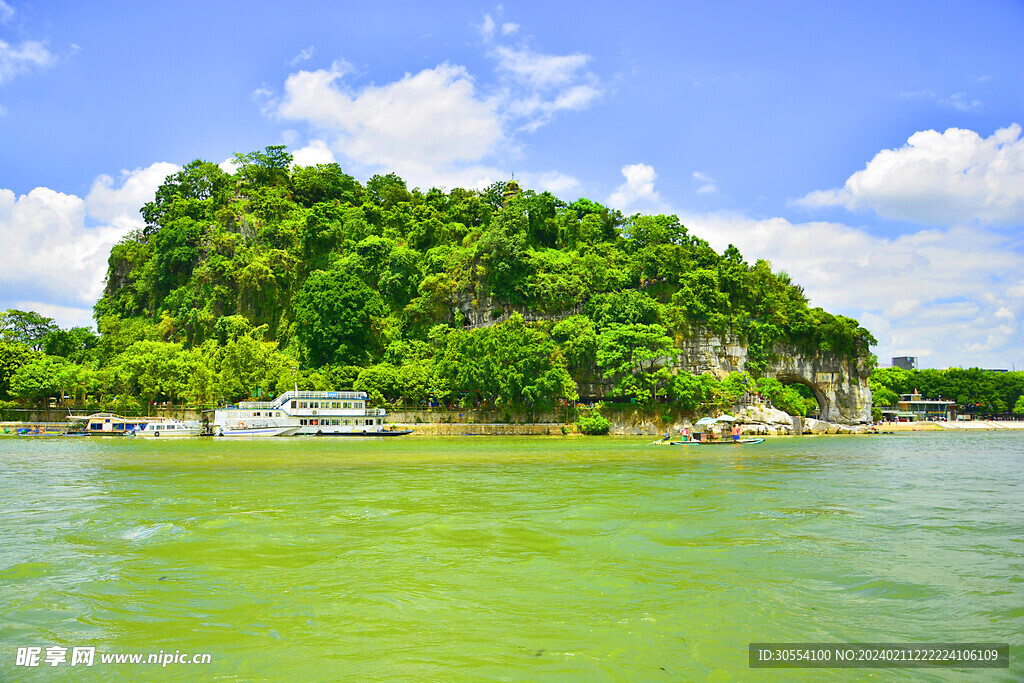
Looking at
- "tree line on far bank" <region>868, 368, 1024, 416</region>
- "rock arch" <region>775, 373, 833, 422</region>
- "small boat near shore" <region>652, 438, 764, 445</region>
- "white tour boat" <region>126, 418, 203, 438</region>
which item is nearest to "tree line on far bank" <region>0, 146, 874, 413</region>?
"rock arch" <region>775, 373, 833, 422</region>

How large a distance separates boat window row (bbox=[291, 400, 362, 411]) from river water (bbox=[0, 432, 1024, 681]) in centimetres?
3120

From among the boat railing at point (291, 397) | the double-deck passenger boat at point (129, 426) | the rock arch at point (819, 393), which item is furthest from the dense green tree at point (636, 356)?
the double-deck passenger boat at point (129, 426)

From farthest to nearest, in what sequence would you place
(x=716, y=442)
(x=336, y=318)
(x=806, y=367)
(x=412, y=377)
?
1. (x=806, y=367)
2. (x=336, y=318)
3. (x=412, y=377)
4. (x=716, y=442)

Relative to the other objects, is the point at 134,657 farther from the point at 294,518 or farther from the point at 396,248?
the point at 396,248

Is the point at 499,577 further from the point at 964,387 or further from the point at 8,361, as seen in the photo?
the point at 964,387

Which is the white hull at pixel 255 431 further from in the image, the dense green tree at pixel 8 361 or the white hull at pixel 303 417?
the dense green tree at pixel 8 361

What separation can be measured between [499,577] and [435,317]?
51240 millimetres

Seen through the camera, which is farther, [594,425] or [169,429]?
[594,425]

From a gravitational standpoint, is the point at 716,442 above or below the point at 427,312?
below

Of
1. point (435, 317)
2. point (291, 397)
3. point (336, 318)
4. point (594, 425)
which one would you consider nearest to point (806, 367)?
point (594, 425)

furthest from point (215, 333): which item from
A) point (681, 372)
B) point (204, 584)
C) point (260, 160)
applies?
point (204, 584)

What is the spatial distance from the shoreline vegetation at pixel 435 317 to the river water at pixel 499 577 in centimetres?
3363

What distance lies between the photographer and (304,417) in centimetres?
4709

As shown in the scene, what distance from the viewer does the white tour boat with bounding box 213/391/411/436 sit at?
152 ft
